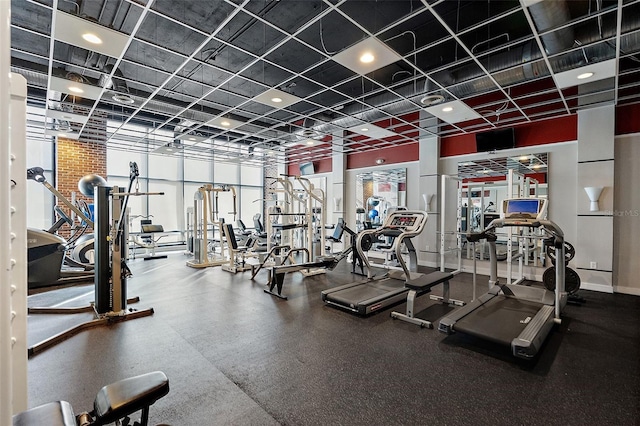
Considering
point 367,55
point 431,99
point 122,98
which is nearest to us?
point 367,55

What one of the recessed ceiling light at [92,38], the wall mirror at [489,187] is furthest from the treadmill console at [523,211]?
the recessed ceiling light at [92,38]

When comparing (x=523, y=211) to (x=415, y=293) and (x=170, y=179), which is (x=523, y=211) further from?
(x=170, y=179)

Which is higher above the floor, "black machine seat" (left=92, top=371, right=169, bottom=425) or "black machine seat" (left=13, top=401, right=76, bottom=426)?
"black machine seat" (left=13, top=401, right=76, bottom=426)

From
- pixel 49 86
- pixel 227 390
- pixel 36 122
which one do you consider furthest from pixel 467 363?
pixel 36 122

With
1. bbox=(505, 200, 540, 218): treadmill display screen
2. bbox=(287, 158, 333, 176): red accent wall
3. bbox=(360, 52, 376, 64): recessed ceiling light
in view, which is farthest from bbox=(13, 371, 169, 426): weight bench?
bbox=(287, 158, 333, 176): red accent wall

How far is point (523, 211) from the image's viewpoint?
424 cm

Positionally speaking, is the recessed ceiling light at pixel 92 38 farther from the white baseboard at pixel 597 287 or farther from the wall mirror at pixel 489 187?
the white baseboard at pixel 597 287

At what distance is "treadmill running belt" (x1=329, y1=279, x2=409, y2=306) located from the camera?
438 centimetres

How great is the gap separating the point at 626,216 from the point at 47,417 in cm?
768

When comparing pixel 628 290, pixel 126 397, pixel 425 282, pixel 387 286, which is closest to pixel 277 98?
pixel 387 286

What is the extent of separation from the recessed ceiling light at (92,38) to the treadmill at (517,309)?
16.6 ft

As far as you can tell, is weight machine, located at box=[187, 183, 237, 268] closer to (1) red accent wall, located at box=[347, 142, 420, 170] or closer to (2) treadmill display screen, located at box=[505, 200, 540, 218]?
(1) red accent wall, located at box=[347, 142, 420, 170]

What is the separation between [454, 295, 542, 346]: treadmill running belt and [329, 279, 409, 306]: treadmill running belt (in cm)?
123

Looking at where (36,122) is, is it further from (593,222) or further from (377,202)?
(593,222)
